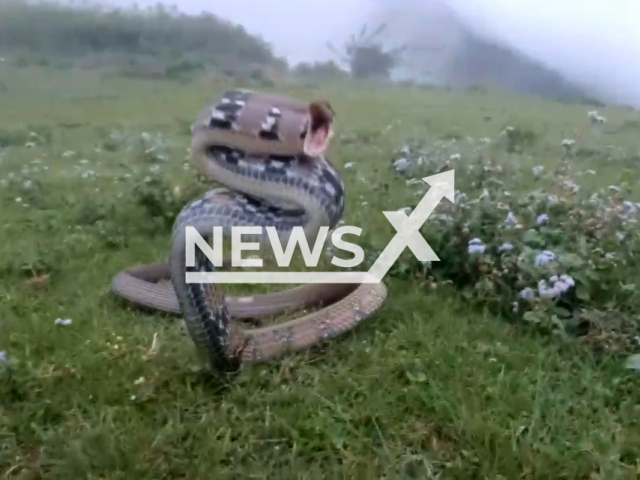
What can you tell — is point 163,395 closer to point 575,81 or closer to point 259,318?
point 259,318

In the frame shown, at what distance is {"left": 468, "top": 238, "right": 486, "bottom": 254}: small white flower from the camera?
125 inches

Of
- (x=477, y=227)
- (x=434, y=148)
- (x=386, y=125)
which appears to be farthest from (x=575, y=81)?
(x=477, y=227)

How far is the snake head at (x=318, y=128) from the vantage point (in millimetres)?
2199

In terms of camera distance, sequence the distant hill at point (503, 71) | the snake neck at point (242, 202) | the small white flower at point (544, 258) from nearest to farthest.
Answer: the snake neck at point (242, 202) → the small white flower at point (544, 258) → the distant hill at point (503, 71)

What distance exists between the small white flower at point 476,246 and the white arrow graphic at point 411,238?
221 mm

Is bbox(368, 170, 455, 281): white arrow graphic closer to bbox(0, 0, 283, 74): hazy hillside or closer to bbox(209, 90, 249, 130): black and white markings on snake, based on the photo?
bbox(209, 90, 249, 130): black and white markings on snake

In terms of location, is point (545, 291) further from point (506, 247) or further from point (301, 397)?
point (301, 397)

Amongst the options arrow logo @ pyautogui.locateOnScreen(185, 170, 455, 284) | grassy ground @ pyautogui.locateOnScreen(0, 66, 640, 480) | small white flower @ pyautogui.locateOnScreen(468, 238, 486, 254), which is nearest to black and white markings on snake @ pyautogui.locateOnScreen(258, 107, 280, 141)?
grassy ground @ pyautogui.locateOnScreen(0, 66, 640, 480)

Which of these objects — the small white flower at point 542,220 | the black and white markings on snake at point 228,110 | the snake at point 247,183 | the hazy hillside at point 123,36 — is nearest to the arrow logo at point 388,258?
the small white flower at point 542,220

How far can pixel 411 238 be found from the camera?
11.9 ft

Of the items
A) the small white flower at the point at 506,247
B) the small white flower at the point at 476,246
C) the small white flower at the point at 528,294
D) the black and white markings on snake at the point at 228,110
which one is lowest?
the small white flower at the point at 528,294

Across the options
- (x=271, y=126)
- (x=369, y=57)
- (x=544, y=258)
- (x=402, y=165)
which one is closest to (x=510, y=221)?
(x=544, y=258)

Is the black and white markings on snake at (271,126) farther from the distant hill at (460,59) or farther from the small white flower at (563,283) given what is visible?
the distant hill at (460,59)

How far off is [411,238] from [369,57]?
4139 millimetres
